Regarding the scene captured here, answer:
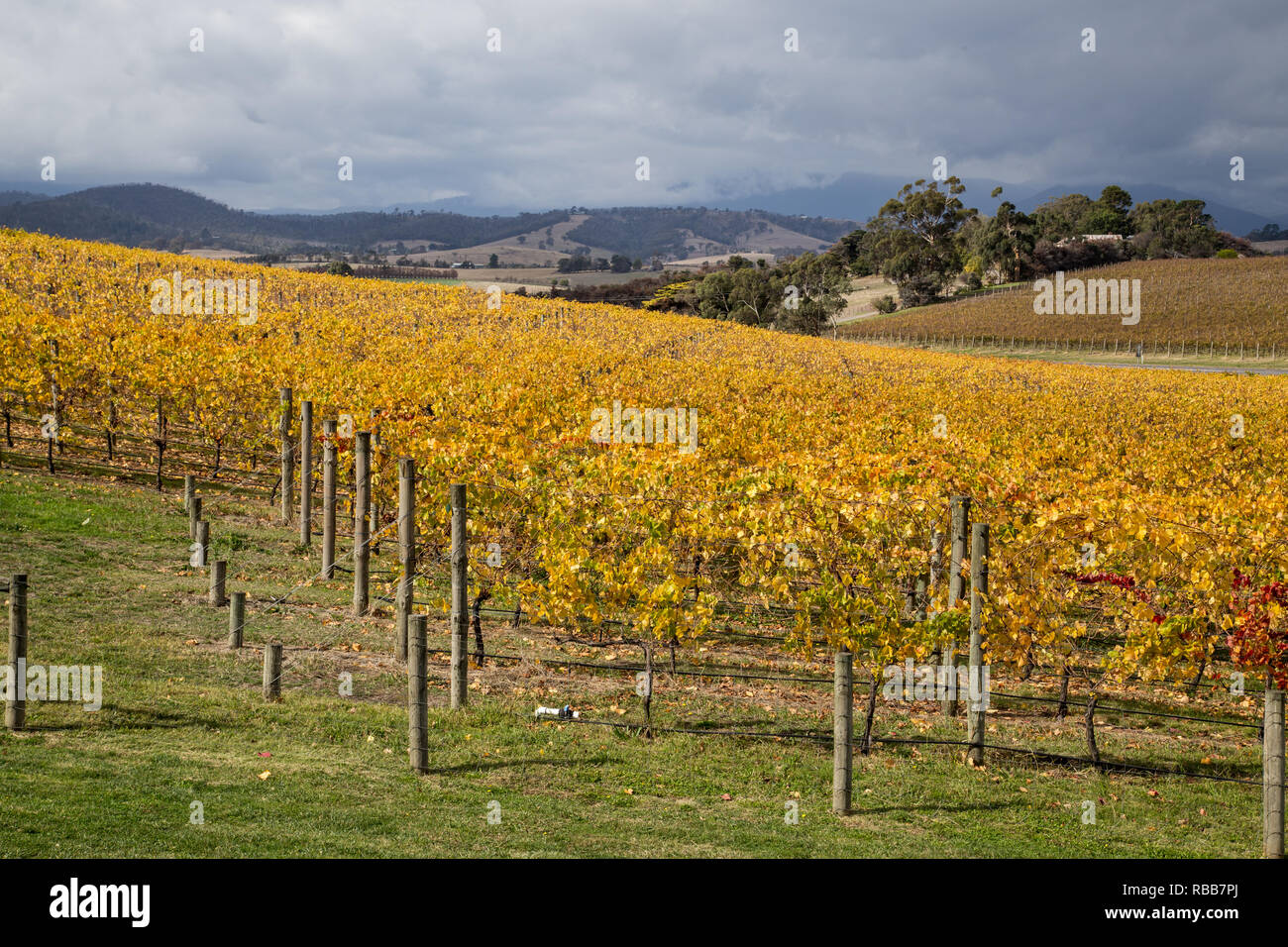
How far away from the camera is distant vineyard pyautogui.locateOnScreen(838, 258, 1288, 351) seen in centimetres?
8438

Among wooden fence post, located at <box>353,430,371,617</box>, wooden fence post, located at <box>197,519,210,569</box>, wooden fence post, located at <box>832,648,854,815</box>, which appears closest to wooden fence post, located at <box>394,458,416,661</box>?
wooden fence post, located at <box>353,430,371,617</box>

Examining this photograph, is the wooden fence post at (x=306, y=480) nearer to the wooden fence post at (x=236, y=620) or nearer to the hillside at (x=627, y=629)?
the hillside at (x=627, y=629)

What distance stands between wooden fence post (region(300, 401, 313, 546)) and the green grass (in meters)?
3.43

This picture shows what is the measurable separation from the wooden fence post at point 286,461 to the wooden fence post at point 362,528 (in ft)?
15.6

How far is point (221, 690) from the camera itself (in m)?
10.3

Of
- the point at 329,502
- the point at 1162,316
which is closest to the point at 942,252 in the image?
the point at 1162,316

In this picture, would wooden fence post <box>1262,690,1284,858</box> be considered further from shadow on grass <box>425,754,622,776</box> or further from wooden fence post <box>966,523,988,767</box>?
shadow on grass <box>425,754,622,776</box>

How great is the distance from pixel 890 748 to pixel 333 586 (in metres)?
9.14

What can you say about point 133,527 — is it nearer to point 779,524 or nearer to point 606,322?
point 779,524

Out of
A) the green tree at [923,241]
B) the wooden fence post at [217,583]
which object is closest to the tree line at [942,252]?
the green tree at [923,241]

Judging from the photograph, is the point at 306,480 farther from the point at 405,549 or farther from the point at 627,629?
the point at 627,629

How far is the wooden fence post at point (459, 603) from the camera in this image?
10242mm

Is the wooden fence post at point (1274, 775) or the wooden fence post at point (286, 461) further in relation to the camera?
the wooden fence post at point (286, 461)
